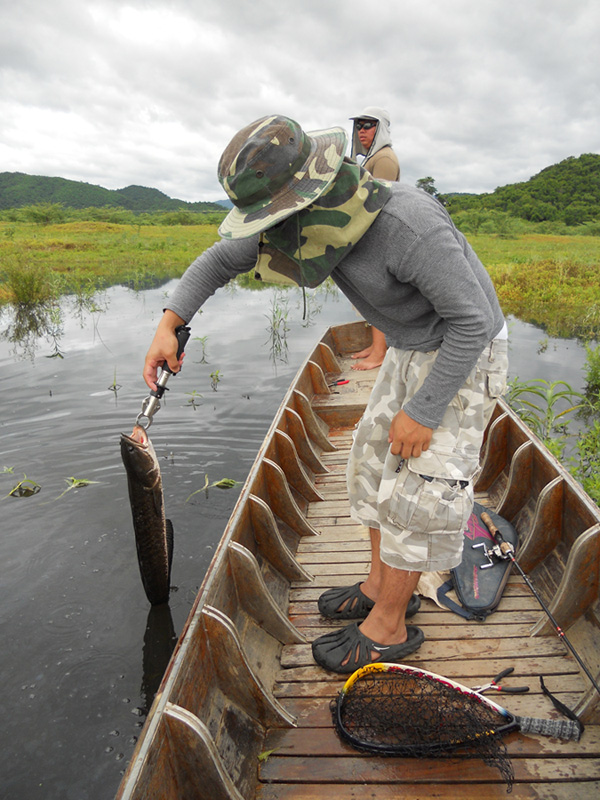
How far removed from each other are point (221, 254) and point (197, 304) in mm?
241

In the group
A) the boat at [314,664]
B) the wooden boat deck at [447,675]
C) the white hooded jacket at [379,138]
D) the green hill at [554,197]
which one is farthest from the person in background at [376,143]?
the green hill at [554,197]

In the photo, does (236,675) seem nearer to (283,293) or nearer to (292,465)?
(292,465)

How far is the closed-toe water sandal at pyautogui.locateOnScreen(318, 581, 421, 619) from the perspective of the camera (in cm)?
255

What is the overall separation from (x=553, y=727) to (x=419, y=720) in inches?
19.4

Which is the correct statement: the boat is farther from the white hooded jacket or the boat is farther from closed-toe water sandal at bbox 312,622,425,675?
the white hooded jacket

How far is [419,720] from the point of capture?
6.30 ft

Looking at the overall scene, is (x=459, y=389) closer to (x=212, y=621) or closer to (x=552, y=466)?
(x=212, y=621)

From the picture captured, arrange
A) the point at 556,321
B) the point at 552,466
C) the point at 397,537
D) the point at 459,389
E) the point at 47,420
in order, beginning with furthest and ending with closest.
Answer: the point at 556,321 < the point at 47,420 < the point at 552,466 < the point at 397,537 < the point at 459,389

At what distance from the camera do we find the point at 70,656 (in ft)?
11.3

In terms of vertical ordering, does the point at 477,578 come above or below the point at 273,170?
Result: below

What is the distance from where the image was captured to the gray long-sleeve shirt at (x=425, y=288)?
1588mm

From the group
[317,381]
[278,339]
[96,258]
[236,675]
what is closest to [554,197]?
[96,258]

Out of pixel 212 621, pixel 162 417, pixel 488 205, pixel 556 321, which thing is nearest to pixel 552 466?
pixel 212 621

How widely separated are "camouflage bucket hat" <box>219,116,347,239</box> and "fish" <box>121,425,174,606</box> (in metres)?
Answer: 1.40
